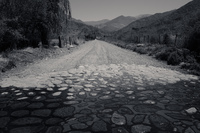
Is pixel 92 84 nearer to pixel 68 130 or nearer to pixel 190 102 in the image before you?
pixel 68 130

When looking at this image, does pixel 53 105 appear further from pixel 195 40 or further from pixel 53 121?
pixel 195 40

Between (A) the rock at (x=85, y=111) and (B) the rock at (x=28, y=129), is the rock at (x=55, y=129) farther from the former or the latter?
(A) the rock at (x=85, y=111)

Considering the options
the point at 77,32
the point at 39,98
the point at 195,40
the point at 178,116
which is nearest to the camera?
the point at 178,116

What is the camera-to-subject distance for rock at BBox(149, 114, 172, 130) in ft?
8.20

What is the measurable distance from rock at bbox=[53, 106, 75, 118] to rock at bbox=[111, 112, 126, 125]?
0.85 meters

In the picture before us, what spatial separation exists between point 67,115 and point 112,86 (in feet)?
6.95

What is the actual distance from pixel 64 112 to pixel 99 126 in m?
0.87

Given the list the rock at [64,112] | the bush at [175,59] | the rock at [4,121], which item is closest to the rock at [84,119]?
the rock at [64,112]

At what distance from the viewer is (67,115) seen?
283cm

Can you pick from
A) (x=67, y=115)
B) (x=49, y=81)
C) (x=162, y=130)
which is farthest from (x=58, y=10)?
(x=162, y=130)

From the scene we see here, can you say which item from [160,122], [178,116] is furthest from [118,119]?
[178,116]

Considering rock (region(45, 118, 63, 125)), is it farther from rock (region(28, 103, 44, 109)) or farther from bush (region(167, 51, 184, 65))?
bush (region(167, 51, 184, 65))

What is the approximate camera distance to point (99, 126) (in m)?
2.48

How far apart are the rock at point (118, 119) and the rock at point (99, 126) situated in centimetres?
22
